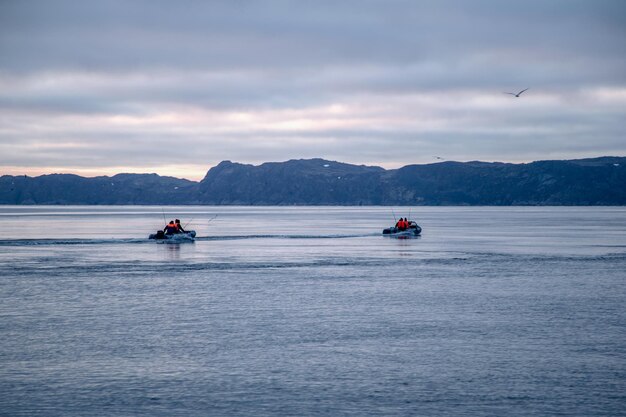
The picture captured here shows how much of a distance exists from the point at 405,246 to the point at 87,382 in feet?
162

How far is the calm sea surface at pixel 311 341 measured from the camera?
1488 centimetres

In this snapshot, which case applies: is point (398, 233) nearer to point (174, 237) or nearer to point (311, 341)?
point (174, 237)

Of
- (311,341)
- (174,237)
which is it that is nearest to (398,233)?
(174,237)

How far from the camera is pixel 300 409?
1430 centimetres

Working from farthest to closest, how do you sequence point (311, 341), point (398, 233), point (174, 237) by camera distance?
1. point (398, 233)
2. point (174, 237)
3. point (311, 341)

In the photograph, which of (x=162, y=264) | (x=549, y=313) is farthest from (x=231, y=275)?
(x=549, y=313)

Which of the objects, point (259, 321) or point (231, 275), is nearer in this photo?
point (259, 321)

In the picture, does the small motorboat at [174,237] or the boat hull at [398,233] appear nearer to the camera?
the small motorboat at [174,237]

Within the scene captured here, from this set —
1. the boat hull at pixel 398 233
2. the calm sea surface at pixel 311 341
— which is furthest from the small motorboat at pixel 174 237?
the calm sea surface at pixel 311 341

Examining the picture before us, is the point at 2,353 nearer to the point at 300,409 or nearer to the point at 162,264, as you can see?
the point at 300,409

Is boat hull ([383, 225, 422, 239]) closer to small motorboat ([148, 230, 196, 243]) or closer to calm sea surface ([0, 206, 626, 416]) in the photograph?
small motorboat ([148, 230, 196, 243])

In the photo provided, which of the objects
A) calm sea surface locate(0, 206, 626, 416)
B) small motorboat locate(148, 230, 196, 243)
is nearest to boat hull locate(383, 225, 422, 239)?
small motorboat locate(148, 230, 196, 243)

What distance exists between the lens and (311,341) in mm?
20562

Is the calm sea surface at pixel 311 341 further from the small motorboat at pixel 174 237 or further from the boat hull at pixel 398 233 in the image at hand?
the boat hull at pixel 398 233
